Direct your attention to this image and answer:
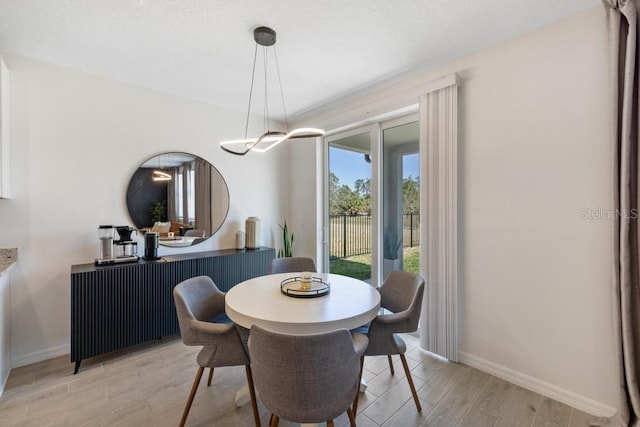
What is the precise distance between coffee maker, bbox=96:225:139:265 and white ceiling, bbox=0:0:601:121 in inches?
59.1

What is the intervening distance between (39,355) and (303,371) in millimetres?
2805

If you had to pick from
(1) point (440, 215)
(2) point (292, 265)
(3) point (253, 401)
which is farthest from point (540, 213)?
(3) point (253, 401)

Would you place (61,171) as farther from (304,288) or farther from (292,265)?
(304,288)

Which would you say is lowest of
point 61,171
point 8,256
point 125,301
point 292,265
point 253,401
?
point 253,401

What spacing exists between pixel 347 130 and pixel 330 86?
691 mm

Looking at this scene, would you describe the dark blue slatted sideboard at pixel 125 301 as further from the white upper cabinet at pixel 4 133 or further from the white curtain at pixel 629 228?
the white curtain at pixel 629 228

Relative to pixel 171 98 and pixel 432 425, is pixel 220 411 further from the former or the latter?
pixel 171 98

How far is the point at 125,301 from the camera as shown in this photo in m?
2.47

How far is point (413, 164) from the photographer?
298 centimetres

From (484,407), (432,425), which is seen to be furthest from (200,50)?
(484,407)

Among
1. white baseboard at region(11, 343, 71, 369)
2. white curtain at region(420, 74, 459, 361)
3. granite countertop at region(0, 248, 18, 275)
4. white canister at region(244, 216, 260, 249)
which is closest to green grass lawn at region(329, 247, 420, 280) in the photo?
white curtain at region(420, 74, 459, 361)

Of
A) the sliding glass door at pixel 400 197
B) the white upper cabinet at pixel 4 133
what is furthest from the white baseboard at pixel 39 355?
the sliding glass door at pixel 400 197

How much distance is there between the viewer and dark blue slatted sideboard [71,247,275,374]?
89.4 inches

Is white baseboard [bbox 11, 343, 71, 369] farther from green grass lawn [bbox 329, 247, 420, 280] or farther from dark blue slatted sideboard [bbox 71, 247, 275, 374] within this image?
green grass lawn [bbox 329, 247, 420, 280]
